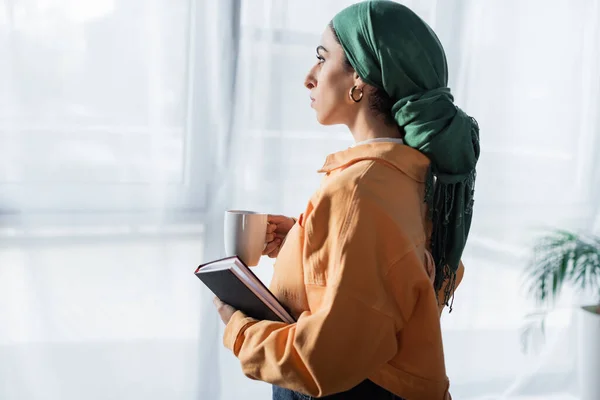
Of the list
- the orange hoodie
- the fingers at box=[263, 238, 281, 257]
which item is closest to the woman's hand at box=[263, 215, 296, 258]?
the fingers at box=[263, 238, 281, 257]

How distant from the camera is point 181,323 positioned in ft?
6.21

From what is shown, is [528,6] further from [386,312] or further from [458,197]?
[386,312]

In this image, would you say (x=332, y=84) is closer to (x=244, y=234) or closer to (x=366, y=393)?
(x=244, y=234)

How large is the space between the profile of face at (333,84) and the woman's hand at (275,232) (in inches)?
12.6

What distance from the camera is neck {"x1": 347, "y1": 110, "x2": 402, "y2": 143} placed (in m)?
1.11

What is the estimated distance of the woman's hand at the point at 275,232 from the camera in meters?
1.37

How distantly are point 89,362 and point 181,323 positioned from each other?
0.28 metres

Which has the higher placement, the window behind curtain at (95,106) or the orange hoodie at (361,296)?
the window behind curtain at (95,106)

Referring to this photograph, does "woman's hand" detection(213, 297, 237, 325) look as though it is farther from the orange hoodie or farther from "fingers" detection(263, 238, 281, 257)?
"fingers" detection(263, 238, 281, 257)

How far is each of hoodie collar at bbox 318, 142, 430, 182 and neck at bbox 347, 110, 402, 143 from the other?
5cm

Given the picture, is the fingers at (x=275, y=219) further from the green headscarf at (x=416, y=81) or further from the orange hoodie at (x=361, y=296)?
the green headscarf at (x=416, y=81)

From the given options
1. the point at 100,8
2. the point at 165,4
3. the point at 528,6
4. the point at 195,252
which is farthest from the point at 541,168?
the point at 100,8

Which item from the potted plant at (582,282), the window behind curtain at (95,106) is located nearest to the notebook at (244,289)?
the window behind curtain at (95,106)

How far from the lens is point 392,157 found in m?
1.02
